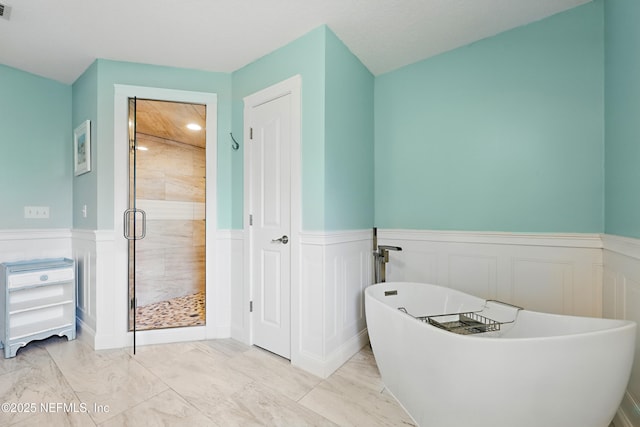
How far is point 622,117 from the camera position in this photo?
4.89ft

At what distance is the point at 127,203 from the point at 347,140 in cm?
196

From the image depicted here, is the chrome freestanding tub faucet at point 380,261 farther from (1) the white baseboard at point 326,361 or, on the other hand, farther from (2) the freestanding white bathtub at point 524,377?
(2) the freestanding white bathtub at point 524,377

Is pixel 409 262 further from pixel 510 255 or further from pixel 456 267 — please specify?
pixel 510 255

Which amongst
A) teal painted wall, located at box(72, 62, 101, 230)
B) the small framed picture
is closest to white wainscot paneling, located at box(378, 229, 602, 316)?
teal painted wall, located at box(72, 62, 101, 230)

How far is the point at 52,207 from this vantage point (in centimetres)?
274

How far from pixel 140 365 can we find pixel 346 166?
2138 millimetres

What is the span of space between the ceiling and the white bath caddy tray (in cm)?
191


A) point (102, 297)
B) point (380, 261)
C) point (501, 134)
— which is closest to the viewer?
point (501, 134)

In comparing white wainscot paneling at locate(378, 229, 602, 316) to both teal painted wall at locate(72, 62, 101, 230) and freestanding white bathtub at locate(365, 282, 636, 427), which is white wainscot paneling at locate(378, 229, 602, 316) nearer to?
freestanding white bathtub at locate(365, 282, 636, 427)

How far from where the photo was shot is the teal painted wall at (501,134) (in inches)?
70.9

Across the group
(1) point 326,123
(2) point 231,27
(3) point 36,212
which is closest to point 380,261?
(1) point 326,123

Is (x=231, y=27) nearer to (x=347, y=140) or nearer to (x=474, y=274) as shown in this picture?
(x=347, y=140)

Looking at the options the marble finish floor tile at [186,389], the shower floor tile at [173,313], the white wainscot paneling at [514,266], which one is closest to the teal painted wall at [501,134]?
the white wainscot paneling at [514,266]

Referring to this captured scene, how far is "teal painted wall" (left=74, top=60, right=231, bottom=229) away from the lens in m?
2.39
